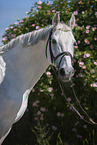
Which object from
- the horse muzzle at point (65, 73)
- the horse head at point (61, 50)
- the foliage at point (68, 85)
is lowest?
the foliage at point (68, 85)

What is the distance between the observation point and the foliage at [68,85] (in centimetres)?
373

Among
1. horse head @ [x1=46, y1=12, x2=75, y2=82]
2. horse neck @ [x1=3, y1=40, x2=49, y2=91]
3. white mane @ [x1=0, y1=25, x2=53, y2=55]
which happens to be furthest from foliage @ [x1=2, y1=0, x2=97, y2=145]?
horse head @ [x1=46, y1=12, x2=75, y2=82]

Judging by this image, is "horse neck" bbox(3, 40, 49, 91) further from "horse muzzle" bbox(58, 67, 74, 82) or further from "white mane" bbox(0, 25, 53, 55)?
"horse muzzle" bbox(58, 67, 74, 82)

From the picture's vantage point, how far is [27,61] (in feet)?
7.48

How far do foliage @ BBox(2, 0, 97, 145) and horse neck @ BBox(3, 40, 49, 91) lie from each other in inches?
55.0

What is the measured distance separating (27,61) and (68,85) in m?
1.79

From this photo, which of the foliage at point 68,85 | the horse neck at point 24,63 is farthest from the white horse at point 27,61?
the foliage at point 68,85

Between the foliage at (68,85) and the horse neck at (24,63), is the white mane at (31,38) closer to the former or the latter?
the horse neck at (24,63)

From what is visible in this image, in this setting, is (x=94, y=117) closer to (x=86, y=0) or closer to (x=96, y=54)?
(x=96, y=54)

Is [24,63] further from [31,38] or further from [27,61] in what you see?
[31,38]

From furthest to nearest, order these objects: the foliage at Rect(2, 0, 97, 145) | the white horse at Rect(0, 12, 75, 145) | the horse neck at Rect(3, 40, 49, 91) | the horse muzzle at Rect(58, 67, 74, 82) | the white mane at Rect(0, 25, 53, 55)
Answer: the foliage at Rect(2, 0, 97, 145), the horse neck at Rect(3, 40, 49, 91), the white mane at Rect(0, 25, 53, 55), the white horse at Rect(0, 12, 75, 145), the horse muzzle at Rect(58, 67, 74, 82)

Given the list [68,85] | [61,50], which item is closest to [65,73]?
[61,50]

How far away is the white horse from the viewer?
1965 millimetres

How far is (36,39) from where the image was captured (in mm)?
2168
